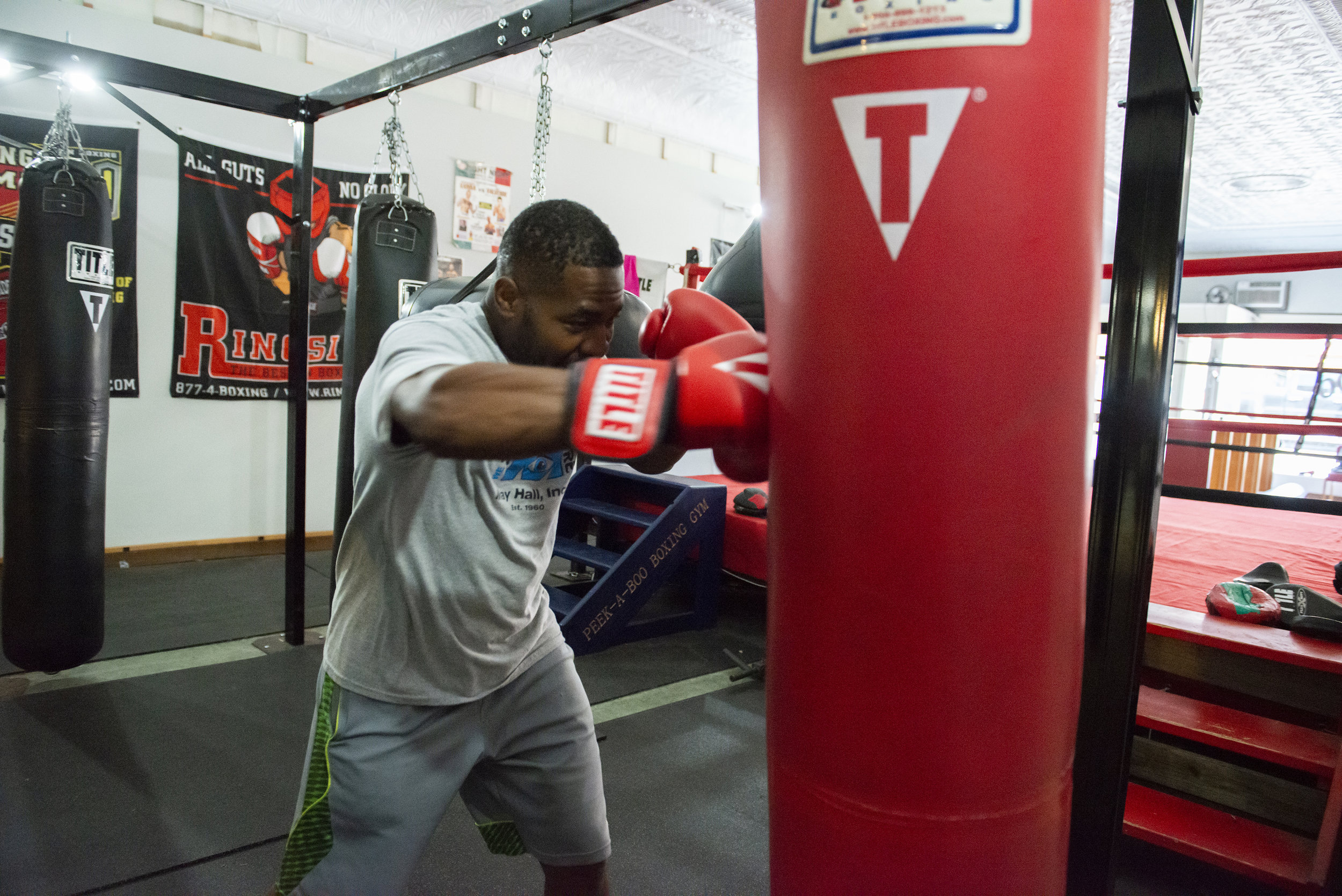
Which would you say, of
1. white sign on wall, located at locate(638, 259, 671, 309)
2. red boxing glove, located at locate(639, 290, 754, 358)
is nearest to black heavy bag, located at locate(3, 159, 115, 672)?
red boxing glove, located at locate(639, 290, 754, 358)

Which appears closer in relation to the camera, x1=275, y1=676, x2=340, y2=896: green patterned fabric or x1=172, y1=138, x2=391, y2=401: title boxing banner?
x1=275, y1=676, x2=340, y2=896: green patterned fabric

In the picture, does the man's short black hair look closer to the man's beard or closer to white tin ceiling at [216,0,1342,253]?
the man's beard

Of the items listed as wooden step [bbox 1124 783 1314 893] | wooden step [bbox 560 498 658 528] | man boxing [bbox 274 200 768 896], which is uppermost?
man boxing [bbox 274 200 768 896]

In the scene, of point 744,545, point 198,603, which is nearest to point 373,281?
point 744,545

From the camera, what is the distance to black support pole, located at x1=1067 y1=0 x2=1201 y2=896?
48.6 inches

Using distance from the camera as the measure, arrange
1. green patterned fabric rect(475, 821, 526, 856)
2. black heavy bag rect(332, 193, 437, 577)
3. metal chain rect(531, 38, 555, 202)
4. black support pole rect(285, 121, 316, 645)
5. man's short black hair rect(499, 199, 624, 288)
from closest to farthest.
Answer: man's short black hair rect(499, 199, 624, 288), green patterned fabric rect(475, 821, 526, 856), metal chain rect(531, 38, 555, 202), black heavy bag rect(332, 193, 437, 577), black support pole rect(285, 121, 316, 645)

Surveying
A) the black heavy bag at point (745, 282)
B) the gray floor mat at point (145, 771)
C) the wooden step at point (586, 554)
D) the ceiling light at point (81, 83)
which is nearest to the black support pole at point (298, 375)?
the gray floor mat at point (145, 771)

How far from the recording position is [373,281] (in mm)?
3094

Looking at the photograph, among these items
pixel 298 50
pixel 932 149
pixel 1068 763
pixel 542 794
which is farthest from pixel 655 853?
pixel 298 50

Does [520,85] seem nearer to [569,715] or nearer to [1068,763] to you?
[569,715]

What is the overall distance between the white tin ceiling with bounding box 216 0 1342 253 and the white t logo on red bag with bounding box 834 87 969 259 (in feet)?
10.9

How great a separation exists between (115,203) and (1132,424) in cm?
512

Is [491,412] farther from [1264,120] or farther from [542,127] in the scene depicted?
[1264,120]

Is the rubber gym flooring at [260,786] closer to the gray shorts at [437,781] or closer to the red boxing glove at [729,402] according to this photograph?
the gray shorts at [437,781]
